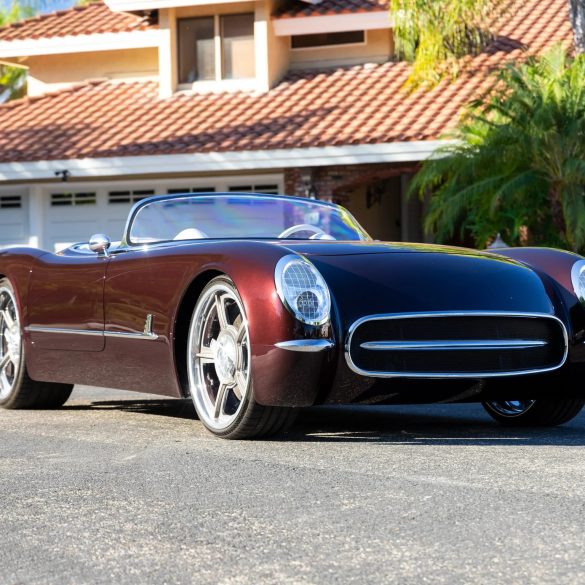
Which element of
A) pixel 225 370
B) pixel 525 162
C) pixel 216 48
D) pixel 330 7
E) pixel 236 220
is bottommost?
pixel 225 370

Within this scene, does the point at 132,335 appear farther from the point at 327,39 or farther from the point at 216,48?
the point at 327,39

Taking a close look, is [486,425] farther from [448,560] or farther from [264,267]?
[448,560]

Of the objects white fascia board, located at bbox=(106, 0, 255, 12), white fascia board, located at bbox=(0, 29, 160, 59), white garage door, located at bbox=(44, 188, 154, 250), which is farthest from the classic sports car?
white fascia board, located at bbox=(0, 29, 160, 59)

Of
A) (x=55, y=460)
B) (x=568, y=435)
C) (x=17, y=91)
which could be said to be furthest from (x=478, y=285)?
(x=17, y=91)

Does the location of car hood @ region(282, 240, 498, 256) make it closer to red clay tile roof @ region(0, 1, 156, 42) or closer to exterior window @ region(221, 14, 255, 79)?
exterior window @ region(221, 14, 255, 79)

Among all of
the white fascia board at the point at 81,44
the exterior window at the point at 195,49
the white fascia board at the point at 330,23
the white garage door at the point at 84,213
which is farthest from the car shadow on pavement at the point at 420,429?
the white fascia board at the point at 81,44

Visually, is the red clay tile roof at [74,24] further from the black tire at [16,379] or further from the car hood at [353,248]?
the car hood at [353,248]

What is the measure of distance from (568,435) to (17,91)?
38.8 meters

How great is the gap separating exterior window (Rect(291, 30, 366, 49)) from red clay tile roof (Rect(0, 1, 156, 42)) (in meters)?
2.62

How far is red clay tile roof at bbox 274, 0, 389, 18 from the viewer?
21719 mm

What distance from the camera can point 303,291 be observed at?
5.68 m

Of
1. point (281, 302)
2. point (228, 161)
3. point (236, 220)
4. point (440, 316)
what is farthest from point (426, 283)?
point (228, 161)

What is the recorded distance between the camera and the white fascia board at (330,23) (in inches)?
851

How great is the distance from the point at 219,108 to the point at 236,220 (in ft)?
47.6
